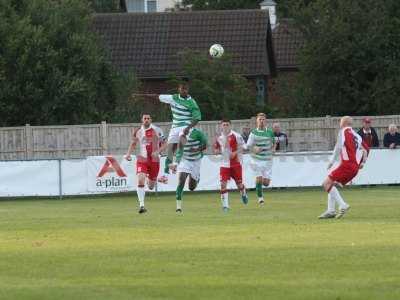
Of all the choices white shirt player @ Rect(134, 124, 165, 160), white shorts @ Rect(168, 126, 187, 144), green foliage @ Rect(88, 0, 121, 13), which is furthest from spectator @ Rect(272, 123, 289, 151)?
green foliage @ Rect(88, 0, 121, 13)

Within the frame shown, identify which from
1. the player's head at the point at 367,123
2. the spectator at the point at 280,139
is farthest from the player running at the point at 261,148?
the player's head at the point at 367,123

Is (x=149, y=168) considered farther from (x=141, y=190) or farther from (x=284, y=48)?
(x=284, y=48)

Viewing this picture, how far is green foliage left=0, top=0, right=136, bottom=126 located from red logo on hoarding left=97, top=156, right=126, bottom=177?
423 inches

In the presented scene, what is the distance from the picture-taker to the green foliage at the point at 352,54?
2072 inches

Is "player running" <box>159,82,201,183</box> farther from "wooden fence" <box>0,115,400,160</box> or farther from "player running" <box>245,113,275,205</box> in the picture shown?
"wooden fence" <box>0,115,400,160</box>

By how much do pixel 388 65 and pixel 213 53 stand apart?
23.3 ft

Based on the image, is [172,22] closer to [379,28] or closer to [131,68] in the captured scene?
[131,68]

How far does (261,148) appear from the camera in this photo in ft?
102

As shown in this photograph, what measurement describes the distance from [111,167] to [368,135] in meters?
8.00

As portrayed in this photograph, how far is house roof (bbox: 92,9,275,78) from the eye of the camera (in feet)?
213

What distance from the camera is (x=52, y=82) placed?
48906mm

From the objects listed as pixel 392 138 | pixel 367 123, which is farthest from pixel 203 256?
pixel 392 138

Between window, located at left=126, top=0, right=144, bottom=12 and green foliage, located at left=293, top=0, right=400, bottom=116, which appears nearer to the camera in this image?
green foliage, located at left=293, top=0, right=400, bottom=116

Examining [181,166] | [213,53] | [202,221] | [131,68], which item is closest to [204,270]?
[202,221]
